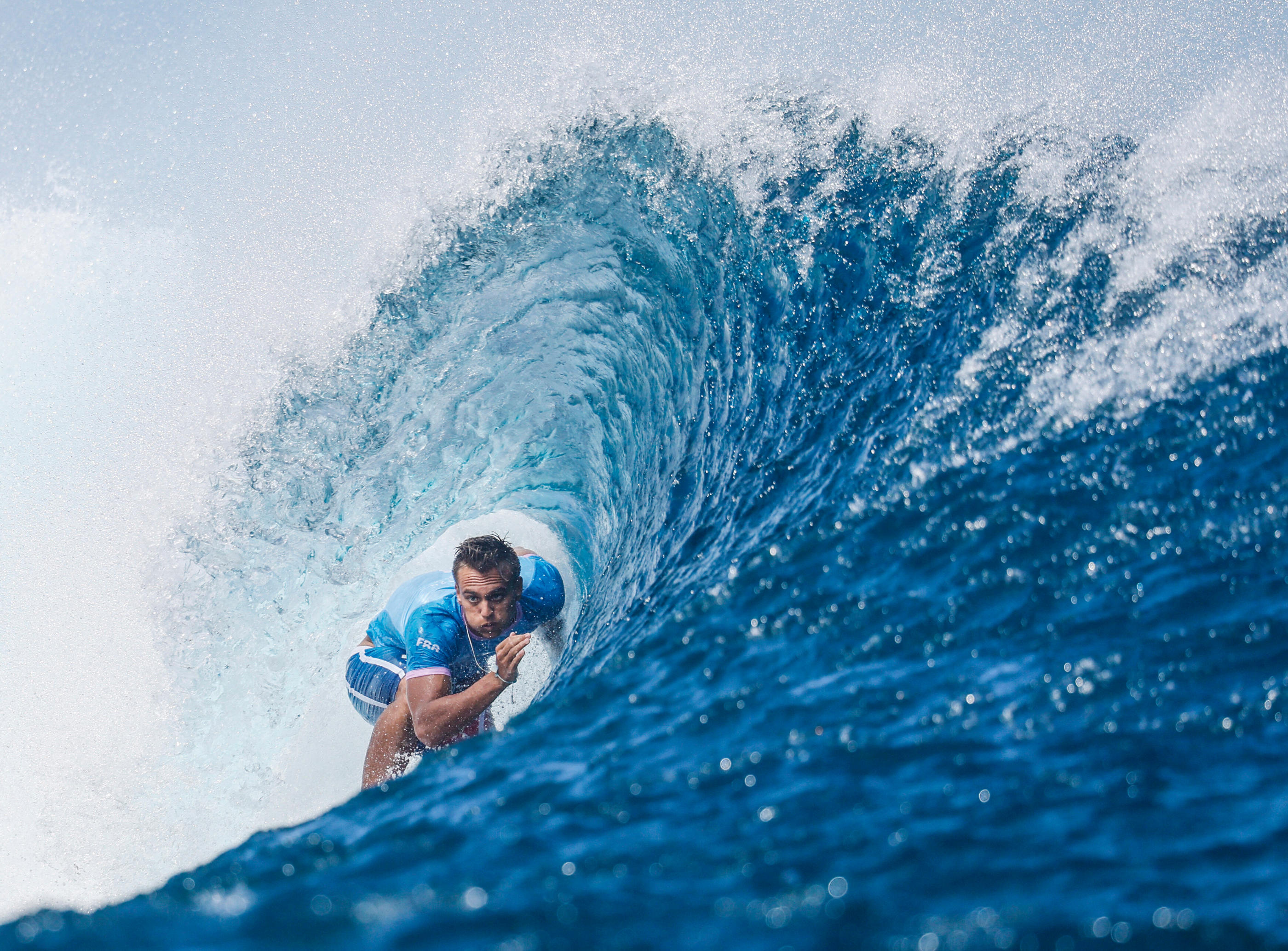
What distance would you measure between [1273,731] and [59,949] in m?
2.66

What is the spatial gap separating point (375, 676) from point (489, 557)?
1172 millimetres

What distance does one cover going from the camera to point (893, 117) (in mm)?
5660

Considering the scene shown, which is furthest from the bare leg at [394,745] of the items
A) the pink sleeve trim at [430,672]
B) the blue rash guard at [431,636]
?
the blue rash guard at [431,636]

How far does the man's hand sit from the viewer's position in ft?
13.7

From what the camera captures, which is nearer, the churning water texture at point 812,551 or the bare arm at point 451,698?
the churning water texture at point 812,551

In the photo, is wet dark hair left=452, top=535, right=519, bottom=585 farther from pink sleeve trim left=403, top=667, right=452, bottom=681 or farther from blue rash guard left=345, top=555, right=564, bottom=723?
pink sleeve trim left=403, top=667, right=452, bottom=681

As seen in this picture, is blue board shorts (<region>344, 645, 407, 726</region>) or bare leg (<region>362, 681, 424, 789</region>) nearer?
bare leg (<region>362, 681, 424, 789</region>)

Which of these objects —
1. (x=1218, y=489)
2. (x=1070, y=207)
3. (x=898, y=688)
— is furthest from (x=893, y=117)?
(x=898, y=688)

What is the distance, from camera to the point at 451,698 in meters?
4.37

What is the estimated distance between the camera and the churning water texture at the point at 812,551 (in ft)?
6.04

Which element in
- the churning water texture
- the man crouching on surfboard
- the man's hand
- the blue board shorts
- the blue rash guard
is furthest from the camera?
the blue board shorts

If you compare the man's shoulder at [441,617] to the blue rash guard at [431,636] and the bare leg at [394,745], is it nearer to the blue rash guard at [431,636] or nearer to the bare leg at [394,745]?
the blue rash guard at [431,636]

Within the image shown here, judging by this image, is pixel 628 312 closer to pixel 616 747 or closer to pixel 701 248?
pixel 701 248

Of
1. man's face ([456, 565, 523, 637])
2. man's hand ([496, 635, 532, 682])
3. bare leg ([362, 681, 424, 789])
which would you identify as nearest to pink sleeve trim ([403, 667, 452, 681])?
bare leg ([362, 681, 424, 789])
